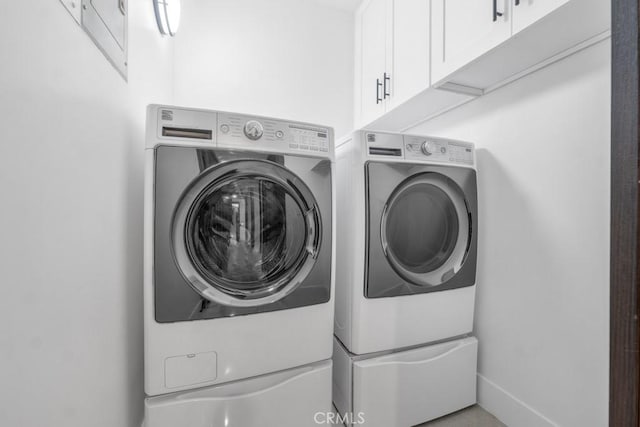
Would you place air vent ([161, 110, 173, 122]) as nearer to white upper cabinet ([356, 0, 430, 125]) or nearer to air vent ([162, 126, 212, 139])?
air vent ([162, 126, 212, 139])

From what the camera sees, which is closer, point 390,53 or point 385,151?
point 385,151

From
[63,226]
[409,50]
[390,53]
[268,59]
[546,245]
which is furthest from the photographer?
[268,59]

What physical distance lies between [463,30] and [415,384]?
156 cm

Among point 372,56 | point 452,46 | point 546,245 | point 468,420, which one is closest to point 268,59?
point 372,56

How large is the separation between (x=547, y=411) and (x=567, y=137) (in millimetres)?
1138

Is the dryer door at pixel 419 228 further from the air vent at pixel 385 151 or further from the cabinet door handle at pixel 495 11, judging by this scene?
the cabinet door handle at pixel 495 11

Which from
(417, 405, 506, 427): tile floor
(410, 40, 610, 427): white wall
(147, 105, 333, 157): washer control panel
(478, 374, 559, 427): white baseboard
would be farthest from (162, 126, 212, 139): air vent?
(478, 374, 559, 427): white baseboard

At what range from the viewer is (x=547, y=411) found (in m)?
1.13

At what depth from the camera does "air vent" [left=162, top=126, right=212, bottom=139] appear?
870 mm

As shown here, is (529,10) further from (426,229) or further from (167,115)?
(167,115)

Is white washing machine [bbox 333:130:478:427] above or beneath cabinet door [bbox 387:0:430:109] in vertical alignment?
beneath

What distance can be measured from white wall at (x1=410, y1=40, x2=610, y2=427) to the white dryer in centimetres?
17

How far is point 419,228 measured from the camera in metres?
1.24

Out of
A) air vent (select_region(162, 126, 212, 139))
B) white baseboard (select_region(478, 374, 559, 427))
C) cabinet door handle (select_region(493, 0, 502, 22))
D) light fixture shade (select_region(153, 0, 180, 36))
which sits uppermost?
light fixture shade (select_region(153, 0, 180, 36))
